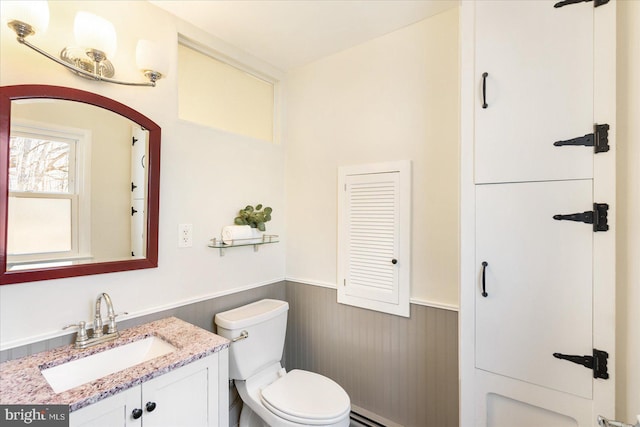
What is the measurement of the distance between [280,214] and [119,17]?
4.86 feet

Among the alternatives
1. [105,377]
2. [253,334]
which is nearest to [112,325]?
[105,377]

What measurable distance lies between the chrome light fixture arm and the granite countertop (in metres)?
1.18

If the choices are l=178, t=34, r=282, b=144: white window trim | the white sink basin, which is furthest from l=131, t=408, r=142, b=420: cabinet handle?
l=178, t=34, r=282, b=144: white window trim

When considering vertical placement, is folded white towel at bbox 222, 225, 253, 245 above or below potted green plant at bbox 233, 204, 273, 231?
below

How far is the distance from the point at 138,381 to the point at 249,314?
0.80 metres

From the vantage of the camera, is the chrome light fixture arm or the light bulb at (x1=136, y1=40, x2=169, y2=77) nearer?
the chrome light fixture arm

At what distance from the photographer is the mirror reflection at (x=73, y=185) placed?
1150 mm

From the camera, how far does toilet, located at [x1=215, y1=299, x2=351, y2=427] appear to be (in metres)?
1.44

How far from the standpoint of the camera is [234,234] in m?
1.83

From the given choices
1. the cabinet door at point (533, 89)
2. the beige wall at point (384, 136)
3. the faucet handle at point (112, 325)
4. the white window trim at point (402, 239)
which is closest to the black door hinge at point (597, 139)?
the cabinet door at point (533, 89)

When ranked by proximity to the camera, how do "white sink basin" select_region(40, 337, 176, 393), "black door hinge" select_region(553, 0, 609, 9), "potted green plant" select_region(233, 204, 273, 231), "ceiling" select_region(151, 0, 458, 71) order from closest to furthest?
1. "black door hinge" select_region(553, 0, 609, 9)
2. "white sink basin" select_region(40, 337, 176, 393)
3. "ceiling" select_region(151, 0, 458, 71)
4. "potted green plant" select_region(233, 204, 273, 231)

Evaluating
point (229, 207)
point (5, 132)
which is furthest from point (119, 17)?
point (229, 207)

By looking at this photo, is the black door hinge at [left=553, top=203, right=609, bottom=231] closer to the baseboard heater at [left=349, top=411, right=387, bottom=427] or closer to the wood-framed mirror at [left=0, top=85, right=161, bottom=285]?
the baseboard heater at [left=349, top=411, right=387, bottom=427]

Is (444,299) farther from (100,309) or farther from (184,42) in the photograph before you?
(184,42)
